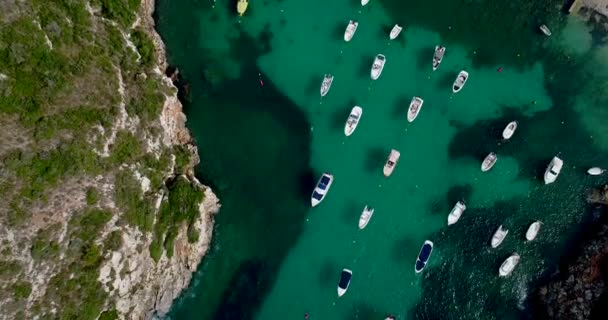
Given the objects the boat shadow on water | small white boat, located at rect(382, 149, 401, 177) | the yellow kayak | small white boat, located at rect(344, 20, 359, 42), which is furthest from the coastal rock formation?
the yellow kayak

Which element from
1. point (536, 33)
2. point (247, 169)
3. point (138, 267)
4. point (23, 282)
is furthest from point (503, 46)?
point (23, 282)

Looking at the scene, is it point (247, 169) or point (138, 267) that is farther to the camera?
point (247, 169)

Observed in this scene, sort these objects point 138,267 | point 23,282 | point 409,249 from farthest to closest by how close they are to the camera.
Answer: point 409,249, point 138,267, point 23,282

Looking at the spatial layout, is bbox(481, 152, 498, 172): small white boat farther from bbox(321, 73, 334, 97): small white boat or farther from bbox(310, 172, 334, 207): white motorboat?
bbox(321, 73, 334, 97): small white boat

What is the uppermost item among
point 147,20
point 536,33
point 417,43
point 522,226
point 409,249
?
point 536,33

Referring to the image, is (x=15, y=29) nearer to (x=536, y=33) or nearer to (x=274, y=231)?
(x=274, y=231)

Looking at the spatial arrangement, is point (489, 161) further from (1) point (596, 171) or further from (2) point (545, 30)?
(2) point (545, 30)

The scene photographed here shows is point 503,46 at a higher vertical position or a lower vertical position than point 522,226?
higher
